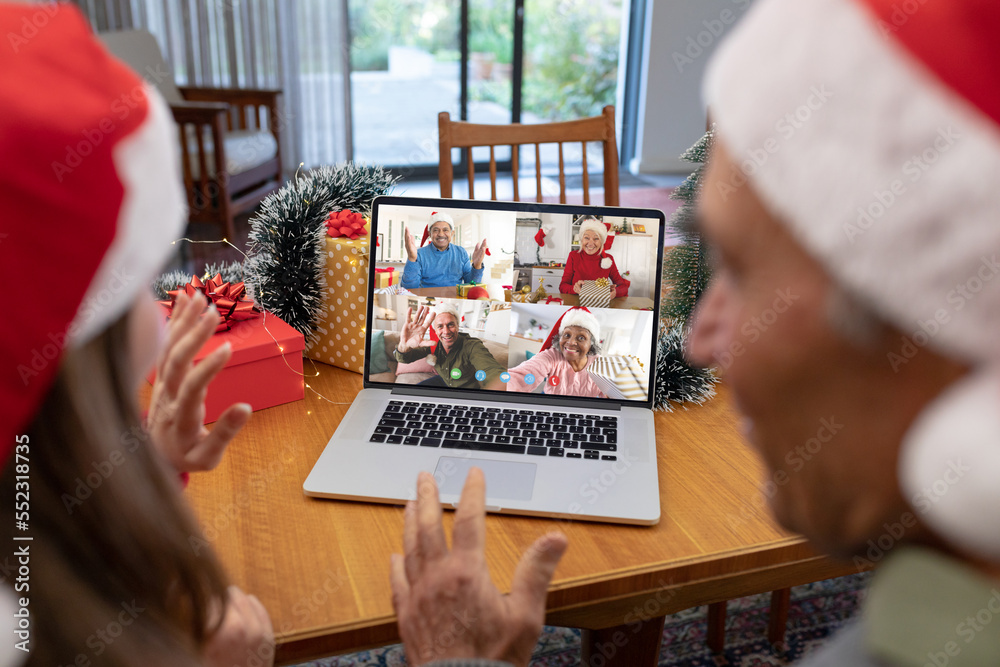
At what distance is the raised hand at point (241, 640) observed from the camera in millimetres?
633

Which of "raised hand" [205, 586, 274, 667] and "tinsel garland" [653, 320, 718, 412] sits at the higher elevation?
"tinsel garland" [653, 320, 718, 412]

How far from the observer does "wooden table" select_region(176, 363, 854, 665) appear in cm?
68

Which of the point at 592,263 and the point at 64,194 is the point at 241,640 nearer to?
the point at 64,194

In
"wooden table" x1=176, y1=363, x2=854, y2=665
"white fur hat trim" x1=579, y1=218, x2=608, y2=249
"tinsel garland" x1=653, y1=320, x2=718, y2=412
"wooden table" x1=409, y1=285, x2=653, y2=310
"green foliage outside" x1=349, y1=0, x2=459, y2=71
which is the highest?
"green foliage outside" x1=349, y1=0, x2=459, y2=71

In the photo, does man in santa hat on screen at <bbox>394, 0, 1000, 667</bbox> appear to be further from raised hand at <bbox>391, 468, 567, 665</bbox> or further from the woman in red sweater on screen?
the woman in red sweater on screen

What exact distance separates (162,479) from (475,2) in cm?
495

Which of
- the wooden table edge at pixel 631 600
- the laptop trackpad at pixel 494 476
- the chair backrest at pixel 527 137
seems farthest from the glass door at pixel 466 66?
the wooden table edge at pixel 631 600

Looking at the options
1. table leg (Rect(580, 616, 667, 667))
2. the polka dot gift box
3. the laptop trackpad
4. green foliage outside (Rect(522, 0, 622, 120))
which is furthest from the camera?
green foliage outside (Rect(522, 0, 622, 120))

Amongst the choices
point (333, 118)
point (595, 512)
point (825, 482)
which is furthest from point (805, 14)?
point (333, 118)

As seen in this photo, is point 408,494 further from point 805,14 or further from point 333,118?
point 333,118

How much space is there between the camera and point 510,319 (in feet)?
3.31

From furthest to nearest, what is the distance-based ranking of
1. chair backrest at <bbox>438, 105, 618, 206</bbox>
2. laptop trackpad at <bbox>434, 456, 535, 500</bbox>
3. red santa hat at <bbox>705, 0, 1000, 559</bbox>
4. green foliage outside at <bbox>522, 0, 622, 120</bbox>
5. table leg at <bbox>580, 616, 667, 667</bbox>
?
green foliage outside at <bbox>522, 0, 622, 120</bbox>
chair backrest at <bbox>438, 105, 618, 206</bbox>
table leg at <bbox>580, 616, 667, 667</bbox>
laptop trackpad at <bbox>434, 456, 535, 500</bbox>
red santa hat at <bbox>705, 0, 1000, 559</bbox>

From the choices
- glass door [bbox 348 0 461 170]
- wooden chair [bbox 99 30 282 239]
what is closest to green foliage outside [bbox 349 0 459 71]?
glass door [bbox 348 0 461 170]

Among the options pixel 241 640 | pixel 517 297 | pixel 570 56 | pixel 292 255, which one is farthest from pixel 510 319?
pixel 570 56
